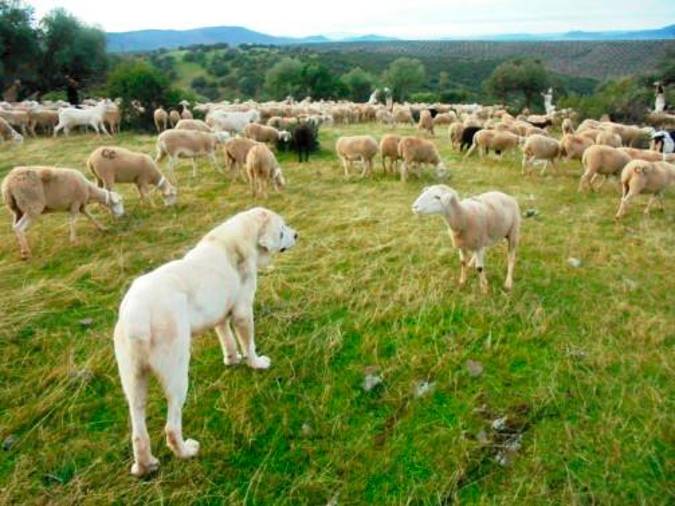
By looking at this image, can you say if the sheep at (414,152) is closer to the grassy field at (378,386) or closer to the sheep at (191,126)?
the grassy field at (378,386)

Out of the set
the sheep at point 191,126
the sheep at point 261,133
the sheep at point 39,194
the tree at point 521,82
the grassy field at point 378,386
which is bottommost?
the grassy field at point 378,386

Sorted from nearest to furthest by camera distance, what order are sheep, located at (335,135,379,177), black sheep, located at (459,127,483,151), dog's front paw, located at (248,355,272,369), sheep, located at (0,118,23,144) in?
1. dog's front paw, located at (248,355,272,369)
2. sheep, located at (335,135,379,177)
3. black sheep, located at (459,127,483,151)
4. sheep, located at (0,118,23,144)

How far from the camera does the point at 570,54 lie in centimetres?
8556

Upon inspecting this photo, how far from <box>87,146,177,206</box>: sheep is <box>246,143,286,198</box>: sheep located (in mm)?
1802

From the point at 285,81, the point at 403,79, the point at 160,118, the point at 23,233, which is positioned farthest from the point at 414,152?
the point at 403,79

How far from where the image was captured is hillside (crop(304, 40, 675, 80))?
7056cm

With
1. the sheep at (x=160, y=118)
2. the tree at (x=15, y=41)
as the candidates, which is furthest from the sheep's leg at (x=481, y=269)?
the tree at (x=15, y=41)

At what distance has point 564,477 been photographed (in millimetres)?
3893

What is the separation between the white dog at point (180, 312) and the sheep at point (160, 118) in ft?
63.3

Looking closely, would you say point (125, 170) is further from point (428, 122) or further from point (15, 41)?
point (15, 41)

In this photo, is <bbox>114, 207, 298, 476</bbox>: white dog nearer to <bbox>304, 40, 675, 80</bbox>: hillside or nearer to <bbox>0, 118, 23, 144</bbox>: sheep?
<bbox>0, 118, 23, 144</bbox>: sheep

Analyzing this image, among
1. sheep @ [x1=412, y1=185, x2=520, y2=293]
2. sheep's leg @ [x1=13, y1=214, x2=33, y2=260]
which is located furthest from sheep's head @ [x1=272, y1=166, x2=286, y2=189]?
sheep @ [x1=412, y1=185, x2=520, y2=293]

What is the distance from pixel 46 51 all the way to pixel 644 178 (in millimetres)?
34840

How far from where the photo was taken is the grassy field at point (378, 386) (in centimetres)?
388
